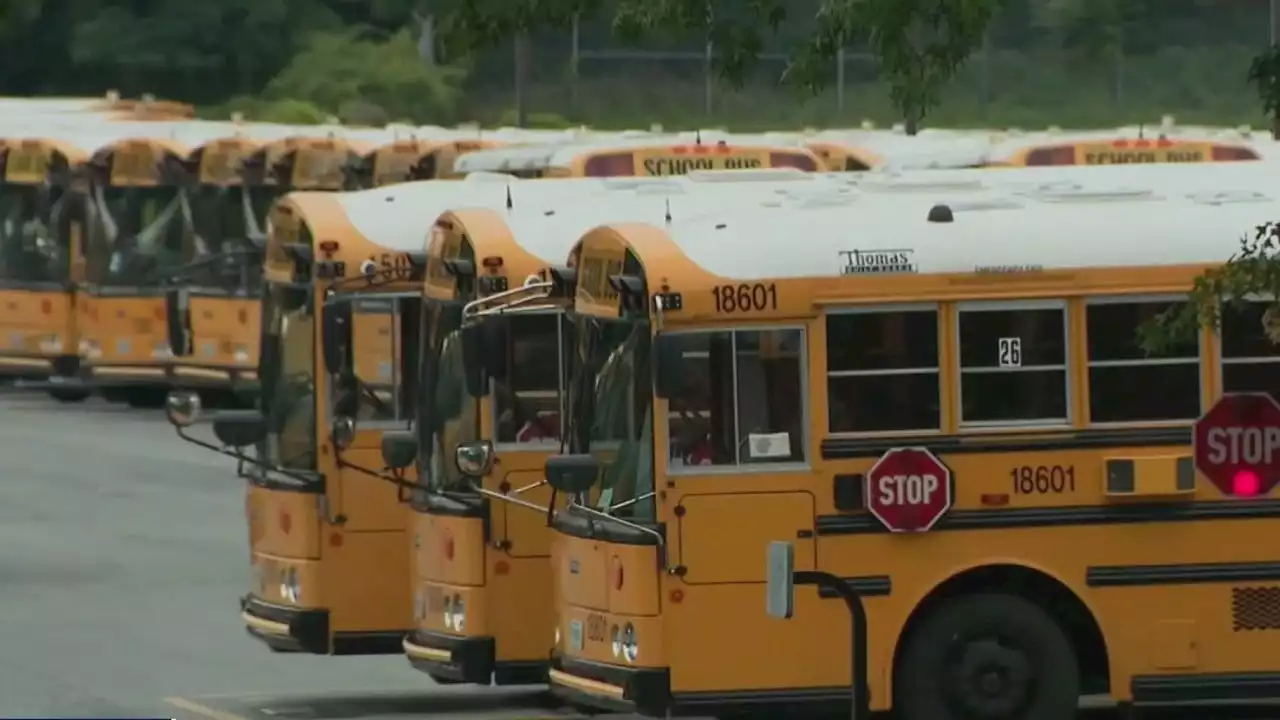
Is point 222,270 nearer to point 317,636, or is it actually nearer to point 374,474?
point 317,636

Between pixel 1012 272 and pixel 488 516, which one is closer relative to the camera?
pixel 1012 272

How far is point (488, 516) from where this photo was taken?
47.9 ft

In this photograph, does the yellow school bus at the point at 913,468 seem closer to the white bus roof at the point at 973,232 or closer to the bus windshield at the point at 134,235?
the white bus roof at the point at 973,232

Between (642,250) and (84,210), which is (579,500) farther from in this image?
(84,210)

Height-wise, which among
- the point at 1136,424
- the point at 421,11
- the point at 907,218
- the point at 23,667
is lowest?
the point at 23,667

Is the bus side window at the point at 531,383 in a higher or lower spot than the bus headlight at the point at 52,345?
lower

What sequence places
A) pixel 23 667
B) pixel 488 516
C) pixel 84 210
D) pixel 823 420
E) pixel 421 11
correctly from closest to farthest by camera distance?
pixel 823 420 < pixel 488 516 < pixel 23 667 < pixel 84 210 < pixel 421 11

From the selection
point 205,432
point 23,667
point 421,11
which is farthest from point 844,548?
point 421,11

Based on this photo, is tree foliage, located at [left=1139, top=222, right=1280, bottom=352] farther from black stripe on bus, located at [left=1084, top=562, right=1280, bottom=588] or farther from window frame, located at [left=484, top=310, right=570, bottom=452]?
window frame, located at [left=484, top=310, right=570, bottom=452]

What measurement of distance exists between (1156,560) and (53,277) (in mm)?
22809

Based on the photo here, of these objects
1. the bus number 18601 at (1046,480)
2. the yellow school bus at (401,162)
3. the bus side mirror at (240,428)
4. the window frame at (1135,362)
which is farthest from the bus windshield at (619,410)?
the yellow school bus at (401,162)

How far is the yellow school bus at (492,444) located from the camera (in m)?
14.6

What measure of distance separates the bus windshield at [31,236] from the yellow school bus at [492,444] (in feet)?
65.8

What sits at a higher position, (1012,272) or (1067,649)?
(1012,272)
